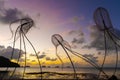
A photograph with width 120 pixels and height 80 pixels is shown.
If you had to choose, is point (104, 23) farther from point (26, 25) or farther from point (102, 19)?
point (26, 25)

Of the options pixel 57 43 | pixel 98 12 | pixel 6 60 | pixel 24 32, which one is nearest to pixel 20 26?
pixel 24 32

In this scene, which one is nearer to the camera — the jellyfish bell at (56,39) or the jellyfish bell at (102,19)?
the jellyfish bell at (102,19)

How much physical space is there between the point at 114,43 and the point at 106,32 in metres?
1.23

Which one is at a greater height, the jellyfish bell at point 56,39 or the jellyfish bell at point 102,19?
the jellyfish bell at point 102,19

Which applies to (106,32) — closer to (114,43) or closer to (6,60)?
(114,43)

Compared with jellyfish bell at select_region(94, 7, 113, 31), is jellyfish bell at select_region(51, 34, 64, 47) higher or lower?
lower

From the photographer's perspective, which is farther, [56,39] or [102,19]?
[56,39]

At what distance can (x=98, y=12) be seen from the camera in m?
23.0

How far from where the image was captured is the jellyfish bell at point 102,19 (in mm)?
22889

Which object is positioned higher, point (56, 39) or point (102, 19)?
point (102, 19)

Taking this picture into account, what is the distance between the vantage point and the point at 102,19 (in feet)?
75.4

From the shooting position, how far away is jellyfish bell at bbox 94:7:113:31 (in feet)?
75.1

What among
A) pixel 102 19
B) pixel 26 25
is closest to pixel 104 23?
pixel 102 19

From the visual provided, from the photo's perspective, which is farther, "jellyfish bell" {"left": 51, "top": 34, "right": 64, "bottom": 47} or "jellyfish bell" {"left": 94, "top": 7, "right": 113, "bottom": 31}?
"jellyfish bell" {"left": 51, "top": 34, "right": 64, "bottom": 47}
